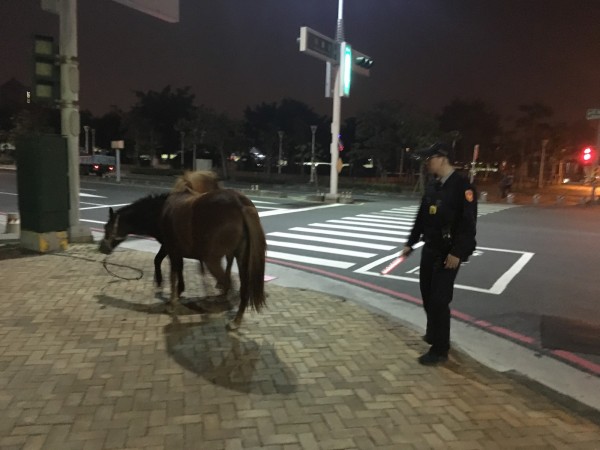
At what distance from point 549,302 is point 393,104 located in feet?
97.4

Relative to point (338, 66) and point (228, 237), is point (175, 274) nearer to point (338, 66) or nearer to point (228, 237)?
point (228, 237)

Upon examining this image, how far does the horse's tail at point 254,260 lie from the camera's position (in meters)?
4.87

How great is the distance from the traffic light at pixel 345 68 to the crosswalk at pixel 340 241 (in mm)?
7794

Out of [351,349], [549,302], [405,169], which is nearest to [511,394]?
[351,349]

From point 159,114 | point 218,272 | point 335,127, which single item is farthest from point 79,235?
point 159,114

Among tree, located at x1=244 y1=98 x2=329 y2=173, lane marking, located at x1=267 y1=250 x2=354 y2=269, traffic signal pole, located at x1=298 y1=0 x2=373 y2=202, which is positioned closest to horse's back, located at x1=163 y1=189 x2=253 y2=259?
lane marking, located at x1=267 y1=250 x2=354 y2=269

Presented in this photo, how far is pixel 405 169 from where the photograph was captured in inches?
1877

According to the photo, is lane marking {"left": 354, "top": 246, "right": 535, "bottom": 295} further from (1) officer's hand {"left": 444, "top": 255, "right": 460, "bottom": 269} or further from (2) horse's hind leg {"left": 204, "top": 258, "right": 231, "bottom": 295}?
(2) horse's hind leg {"left": 204, "top": 258, "right": 231, "bottom": 295}

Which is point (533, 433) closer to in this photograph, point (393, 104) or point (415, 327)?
point (415, 327)

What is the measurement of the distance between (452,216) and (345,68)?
1850cm

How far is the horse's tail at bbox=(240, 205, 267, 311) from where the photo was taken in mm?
4871

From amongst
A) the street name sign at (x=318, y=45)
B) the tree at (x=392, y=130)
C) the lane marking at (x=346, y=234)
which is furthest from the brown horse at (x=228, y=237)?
the tree at (x=392, y=130)

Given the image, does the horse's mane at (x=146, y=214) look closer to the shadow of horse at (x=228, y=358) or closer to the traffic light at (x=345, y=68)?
the shadow of horse at (x=228, y=358)

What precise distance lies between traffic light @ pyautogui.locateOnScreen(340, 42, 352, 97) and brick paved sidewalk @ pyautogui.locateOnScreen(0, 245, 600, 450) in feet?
57.5
